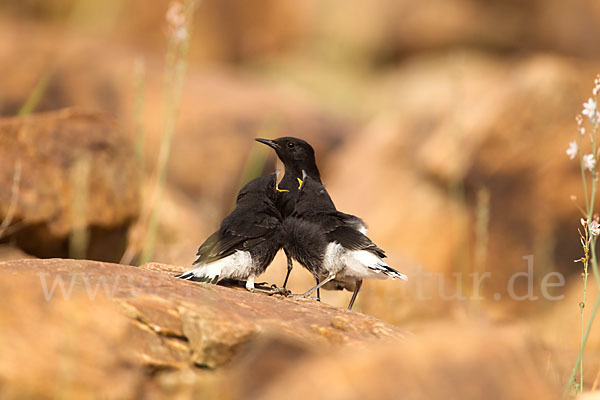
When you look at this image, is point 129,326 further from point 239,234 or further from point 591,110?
point 591,110

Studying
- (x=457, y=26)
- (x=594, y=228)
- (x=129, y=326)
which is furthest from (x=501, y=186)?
(x=457, y=26)

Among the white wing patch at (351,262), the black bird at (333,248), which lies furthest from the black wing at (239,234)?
the white wing patch at (351,262)

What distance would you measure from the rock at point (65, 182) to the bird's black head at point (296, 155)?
4.09 feet

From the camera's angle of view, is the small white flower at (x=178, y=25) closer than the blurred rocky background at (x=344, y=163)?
No

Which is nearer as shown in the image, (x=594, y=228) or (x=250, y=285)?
Result: (x=594, y=228)

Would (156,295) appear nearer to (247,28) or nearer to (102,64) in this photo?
(102,64)

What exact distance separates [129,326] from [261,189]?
93.1 inches

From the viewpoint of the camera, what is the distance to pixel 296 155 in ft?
19.9

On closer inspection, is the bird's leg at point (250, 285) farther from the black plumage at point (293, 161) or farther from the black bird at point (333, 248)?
the black plumage at point (293, 161)

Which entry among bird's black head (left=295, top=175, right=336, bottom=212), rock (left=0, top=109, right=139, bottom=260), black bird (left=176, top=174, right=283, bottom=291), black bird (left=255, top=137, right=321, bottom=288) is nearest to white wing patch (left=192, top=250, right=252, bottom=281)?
black bird (left=176, top=174, right=283, bottom=291)

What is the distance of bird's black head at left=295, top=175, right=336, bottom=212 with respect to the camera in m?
5.39

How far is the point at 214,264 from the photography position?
4.72 meters

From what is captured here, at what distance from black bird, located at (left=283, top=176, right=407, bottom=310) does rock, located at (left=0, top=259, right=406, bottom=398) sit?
85cm

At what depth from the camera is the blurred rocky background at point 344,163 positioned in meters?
2.82
